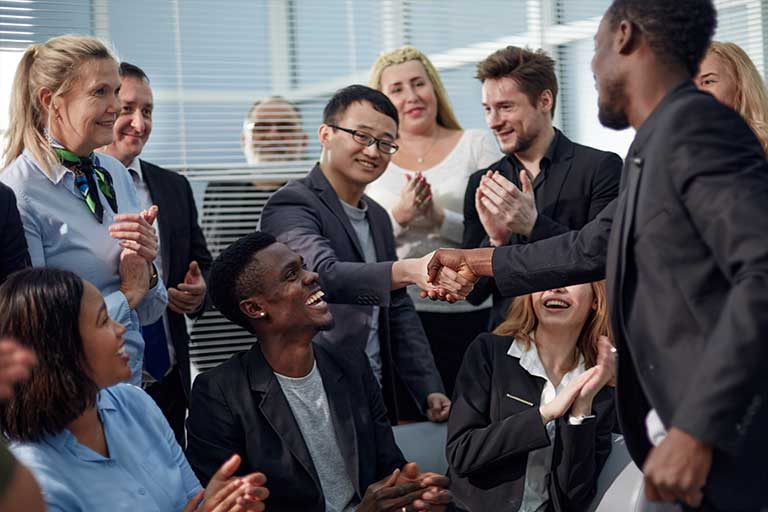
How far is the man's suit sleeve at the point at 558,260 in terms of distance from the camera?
8.70 feet

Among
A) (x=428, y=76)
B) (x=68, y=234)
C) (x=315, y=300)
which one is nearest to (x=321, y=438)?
(x=315, y=300)

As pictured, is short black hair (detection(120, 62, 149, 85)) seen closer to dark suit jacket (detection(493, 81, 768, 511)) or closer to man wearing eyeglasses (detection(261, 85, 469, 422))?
man wearing eyeglasses (detection(261, 85, 469, 422))

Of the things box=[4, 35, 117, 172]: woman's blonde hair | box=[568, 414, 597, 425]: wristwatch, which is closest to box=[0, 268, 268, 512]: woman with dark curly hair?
box=[4, 35, 117, 172]: woman's blonde hair

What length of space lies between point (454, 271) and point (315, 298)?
0.47m

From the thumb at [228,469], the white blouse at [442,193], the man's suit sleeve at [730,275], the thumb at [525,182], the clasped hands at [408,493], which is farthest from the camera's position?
the white blouse at [442,193]

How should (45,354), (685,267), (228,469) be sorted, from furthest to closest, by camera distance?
1. (228,469)
2. (45,354)
3. (685,267)

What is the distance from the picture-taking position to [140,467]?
Result: 267 cm

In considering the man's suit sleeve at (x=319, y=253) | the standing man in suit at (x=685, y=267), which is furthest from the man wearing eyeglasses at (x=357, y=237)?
the standing man in suit at (x=685, y=267)

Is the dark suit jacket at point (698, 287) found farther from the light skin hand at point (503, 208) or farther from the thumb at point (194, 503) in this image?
the light skin hand at point (503, 208)

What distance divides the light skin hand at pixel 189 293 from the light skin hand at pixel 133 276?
0.51 metres

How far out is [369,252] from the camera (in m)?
4.03

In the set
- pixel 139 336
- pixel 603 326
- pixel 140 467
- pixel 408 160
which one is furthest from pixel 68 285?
pixel 408 160

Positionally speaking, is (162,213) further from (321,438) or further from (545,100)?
(545,100)

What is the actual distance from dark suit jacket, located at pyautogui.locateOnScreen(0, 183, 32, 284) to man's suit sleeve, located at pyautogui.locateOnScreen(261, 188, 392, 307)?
3.48 ft
